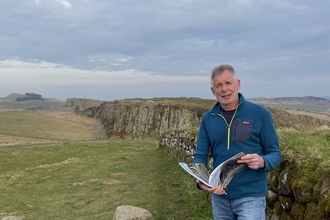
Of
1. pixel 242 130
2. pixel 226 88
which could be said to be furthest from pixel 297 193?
pixel 226 88

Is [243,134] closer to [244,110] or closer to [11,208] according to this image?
[244,110]

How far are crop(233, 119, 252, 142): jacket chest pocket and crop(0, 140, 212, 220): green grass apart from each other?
533 centimetres

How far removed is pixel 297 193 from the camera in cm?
516

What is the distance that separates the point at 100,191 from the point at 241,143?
10.0 metres

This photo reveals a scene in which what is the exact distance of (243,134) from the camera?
3914 millimetres

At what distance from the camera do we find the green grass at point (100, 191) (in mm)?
9866

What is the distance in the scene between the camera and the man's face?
4.02 metres

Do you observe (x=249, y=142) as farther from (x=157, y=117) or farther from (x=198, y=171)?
(x=157, y=117)

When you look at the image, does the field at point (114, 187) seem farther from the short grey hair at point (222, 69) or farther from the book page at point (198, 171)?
the short grey hair at point (222, 69)

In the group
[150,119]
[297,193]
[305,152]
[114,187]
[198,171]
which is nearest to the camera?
[198,171]

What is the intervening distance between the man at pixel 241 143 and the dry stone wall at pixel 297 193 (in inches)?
48.0

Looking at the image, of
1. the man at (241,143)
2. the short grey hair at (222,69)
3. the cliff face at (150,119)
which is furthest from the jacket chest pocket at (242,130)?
the cliff face at (150,119)

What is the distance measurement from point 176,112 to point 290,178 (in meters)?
64.7

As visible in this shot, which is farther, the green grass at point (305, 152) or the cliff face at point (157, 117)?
the cliff face at point (157, 117)
